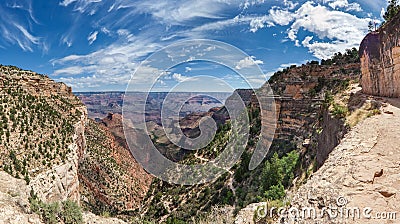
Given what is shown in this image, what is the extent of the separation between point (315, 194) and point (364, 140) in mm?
3349

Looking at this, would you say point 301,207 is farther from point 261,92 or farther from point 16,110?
point 261,92

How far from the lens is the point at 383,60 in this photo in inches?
427

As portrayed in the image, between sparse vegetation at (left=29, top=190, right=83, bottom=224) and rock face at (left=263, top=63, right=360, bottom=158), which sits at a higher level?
rock face at (left=263, top=63, right=360, bottom=158)

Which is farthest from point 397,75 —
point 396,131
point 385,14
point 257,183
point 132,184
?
point 132,184

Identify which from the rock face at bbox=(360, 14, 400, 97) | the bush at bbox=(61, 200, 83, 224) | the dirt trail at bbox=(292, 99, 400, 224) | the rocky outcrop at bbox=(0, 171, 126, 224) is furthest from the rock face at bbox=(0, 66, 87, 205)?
the rock face at bbox=(360, 14, 400, 97)

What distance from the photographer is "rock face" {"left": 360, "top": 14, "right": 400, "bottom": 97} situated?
1006 centimetres

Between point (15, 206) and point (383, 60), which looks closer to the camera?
point (15, 206)

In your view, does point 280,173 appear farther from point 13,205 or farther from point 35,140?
point 35,140

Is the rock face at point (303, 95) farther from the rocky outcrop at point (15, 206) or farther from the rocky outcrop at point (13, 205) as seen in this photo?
the rocky outcrop at point (13, 205)

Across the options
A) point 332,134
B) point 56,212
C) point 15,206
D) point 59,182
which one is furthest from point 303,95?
point 15,206

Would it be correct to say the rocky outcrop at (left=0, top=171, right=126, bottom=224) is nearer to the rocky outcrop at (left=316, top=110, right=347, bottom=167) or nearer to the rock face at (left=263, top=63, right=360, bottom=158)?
the rocky outcrop at (left=316, top=110, right=347, bottom=167)

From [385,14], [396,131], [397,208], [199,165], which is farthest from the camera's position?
[199,165]

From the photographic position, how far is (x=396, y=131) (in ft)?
25.8

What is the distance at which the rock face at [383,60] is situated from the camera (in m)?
10.1
